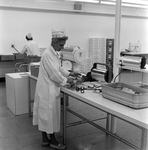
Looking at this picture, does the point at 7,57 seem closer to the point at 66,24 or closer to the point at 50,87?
the point at 66,24

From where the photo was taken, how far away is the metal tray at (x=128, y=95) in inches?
66.3

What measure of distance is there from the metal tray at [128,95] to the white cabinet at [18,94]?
78.5 inches

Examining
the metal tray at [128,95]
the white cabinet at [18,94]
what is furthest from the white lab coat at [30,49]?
the metal tray at [128,95]

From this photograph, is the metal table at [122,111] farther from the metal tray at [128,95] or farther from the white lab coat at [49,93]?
the white lab coat at [49,93]

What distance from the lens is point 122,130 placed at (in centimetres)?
313

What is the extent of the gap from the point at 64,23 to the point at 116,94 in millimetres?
6216

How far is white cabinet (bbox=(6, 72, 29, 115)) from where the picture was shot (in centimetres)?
362

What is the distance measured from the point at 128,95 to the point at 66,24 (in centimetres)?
639

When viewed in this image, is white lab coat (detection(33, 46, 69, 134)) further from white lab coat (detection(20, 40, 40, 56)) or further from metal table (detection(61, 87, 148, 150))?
Result: white lab coat (detection(20, 40, 40, 56))

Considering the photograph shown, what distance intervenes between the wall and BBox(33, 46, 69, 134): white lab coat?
462cm

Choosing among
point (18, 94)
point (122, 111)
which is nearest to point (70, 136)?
point (18, 94)

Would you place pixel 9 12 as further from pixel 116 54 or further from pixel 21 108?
pixel 116 54

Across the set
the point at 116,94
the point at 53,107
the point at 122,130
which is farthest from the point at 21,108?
the point at 116,94

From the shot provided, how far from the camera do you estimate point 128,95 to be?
5.67 ft
